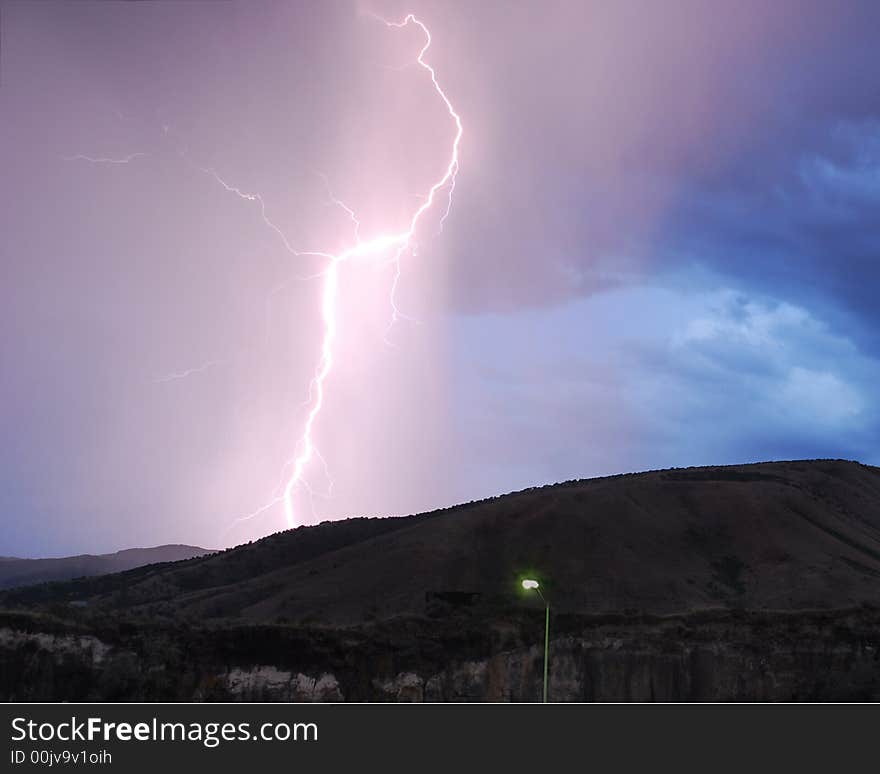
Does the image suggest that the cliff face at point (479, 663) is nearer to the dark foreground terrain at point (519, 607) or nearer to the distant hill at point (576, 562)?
the dark foreground terrain at point (519, 607)

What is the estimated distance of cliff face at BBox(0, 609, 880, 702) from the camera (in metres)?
28.8

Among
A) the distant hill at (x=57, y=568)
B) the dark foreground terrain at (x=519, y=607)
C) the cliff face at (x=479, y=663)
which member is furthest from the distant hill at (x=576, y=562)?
the distant hill at (x=57, y=568)

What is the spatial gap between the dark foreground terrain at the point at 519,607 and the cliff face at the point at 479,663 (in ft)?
0.23

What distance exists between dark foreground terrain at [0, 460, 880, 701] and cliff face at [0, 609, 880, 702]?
0.07 metres

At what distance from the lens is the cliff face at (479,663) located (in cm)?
2880

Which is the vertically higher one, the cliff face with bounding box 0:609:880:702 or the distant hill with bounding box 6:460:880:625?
the distant hill with bounding box 6:460:880:625

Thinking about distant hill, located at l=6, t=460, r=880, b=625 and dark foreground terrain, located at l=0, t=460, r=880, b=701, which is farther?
distant hill, located at l=6, t=460, r=880, b=625

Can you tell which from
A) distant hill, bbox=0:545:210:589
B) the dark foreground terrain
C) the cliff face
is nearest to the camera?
the cliff face

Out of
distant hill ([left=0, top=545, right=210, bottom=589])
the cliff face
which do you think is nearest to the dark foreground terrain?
the cliff face

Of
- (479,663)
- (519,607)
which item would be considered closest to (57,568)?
(519,607)

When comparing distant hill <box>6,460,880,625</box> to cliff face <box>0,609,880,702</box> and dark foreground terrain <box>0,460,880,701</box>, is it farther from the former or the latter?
cliff face <box>0,609,880,702</box>

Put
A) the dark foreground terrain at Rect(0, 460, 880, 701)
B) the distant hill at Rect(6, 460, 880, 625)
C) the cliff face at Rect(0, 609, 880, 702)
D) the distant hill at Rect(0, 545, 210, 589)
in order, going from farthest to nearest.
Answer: the distant hill at Rect(0, 545, 210, 589), the distant hill at Rect(6, 460, 880, 625), the dark foreground terrain at Rect(0, 460, 880, 701), the cliff face at Rect(0, 609, 880, 702)
